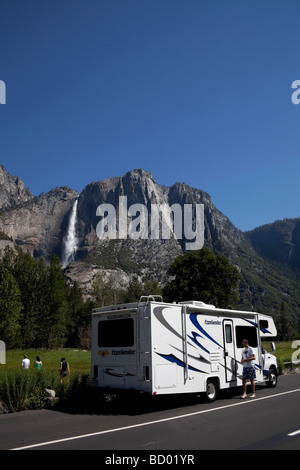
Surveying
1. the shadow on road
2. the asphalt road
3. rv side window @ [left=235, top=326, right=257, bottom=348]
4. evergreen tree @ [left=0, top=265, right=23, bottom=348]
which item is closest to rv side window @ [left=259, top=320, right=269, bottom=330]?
rv side window @ [left=235, top=326, right=257, bottom=348]

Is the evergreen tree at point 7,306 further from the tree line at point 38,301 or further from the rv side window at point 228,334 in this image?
the rv side window at point 228,334

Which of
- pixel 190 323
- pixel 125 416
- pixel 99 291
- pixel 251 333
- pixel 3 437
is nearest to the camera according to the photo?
pixel 3 437

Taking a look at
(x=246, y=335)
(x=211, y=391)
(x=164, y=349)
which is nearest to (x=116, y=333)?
(x=164, y=349)

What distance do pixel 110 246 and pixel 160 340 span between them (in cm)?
16708

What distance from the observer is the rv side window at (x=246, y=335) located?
14695 millimetres

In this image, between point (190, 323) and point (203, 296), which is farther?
point (203, 296)

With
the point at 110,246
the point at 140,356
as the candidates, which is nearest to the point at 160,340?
the point at 140,356

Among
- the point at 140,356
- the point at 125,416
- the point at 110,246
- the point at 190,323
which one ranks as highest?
the point at 110,246

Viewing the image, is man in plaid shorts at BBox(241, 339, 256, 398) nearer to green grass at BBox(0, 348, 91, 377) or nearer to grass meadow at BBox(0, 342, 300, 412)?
grass meadow at BBox(0, 342, 300, 412)

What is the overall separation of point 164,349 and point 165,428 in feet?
9.04

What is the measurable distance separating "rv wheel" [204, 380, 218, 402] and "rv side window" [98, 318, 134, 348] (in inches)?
135

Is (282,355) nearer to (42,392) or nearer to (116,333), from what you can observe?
(116,333)
